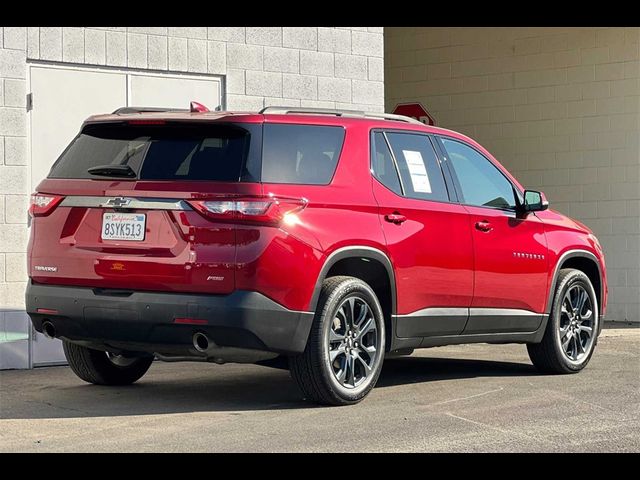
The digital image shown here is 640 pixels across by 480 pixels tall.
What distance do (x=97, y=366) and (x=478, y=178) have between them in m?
3.08

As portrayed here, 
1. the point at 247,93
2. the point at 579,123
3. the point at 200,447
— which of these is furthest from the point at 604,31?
the point at 200,447

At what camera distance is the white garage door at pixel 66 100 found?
1155 centimetres

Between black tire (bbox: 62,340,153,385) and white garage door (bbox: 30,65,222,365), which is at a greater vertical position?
white garage door (bbox: 30,65,222,365)

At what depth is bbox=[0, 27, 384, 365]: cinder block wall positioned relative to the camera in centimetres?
1132

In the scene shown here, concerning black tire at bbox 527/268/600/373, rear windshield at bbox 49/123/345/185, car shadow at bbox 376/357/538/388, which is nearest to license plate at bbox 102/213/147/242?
rear windshield at bbox 49/123/345/185

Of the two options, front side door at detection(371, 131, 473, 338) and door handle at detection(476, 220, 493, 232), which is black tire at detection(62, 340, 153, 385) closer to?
front side door at detection(371, 131, 473, 338)

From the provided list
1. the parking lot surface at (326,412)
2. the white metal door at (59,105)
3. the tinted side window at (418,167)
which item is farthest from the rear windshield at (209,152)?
the white metal door at (59,105)

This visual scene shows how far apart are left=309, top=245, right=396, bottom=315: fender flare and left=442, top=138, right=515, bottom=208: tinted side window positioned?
44.9 inches

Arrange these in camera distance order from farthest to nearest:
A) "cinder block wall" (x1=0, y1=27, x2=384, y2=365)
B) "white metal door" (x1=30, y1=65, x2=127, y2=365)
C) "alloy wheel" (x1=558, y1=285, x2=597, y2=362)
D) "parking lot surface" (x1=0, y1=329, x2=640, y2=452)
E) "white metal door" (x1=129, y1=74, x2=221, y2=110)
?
"white metal door" (x1=129, y1=74, x2=221, y2=110) → "white metal door" (x1=30, y1=65, x2=127, y2=365) → "cinder block wall" (x1=0, y1=27, x2=384, y2=365) → "alloy wheel" (x1=558, y1=285, x2=597, y2=362) → "parking lot surface" (x1=0, y1=329, x2=640, y2=452)

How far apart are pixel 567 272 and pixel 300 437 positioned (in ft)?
13.0

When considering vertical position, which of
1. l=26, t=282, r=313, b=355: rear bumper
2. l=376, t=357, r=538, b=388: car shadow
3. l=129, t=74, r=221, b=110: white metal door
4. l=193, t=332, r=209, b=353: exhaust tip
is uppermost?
l=129, t=74, r=221, b=110: white metal door

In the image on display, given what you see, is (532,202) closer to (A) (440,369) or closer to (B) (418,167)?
(B) (418,167)

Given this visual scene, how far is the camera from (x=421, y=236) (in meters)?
9.16
